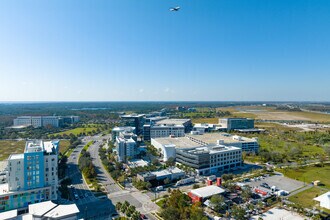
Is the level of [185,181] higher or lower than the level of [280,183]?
higher

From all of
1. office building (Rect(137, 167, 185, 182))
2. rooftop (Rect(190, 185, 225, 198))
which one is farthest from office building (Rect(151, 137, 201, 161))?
rooftop (Rect(190, 185, 225, 198))

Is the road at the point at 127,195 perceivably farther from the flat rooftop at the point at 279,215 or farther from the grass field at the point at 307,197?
the grass field at the point at 307,197

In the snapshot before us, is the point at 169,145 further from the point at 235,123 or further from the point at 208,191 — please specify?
the point at 235,123

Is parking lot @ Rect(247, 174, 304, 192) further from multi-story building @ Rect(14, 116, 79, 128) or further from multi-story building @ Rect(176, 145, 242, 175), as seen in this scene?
multi-story building @ Rect(14, 116, 79, 128)

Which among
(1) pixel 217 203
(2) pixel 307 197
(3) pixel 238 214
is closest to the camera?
(3) pixel 238 214

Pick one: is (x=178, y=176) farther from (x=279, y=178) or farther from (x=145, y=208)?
(x=279, y=178)

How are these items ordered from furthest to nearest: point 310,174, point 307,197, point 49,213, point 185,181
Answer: point 310,174, point 185,181, point 307,197, point 49,213

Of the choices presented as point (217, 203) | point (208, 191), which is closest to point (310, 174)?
point (208, 191)
